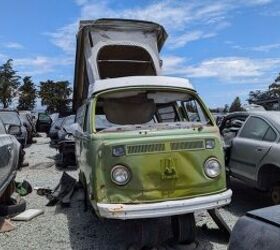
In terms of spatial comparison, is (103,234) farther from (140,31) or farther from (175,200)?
(140,31)

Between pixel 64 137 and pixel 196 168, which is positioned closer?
pixel 196 168

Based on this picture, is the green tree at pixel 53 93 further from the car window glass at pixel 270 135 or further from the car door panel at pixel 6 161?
the car window glass at pixel 270 135

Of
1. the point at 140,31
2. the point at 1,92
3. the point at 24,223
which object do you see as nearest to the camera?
the point at 24,223

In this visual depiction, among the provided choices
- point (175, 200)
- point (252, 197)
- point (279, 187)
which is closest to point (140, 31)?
point (252, 197)

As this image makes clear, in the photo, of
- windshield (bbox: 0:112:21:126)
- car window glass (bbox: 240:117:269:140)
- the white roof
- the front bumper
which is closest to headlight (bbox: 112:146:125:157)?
the front bumper

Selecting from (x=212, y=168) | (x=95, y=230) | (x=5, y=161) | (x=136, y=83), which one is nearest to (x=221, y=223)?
(x=212, y=168)

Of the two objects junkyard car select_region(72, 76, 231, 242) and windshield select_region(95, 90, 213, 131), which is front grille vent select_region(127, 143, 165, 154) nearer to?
junkyard car select_region(72, 76, 231, 242)

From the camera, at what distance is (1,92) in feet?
175

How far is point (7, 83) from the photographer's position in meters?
54.4

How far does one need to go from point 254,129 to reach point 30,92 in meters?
55.5

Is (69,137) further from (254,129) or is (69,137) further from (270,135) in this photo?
(270,135)

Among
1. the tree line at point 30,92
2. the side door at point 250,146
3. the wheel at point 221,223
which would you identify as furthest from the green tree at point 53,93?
the wheel at point 221,223

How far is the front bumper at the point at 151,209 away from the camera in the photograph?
5.61 meters

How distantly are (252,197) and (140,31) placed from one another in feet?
14.9
